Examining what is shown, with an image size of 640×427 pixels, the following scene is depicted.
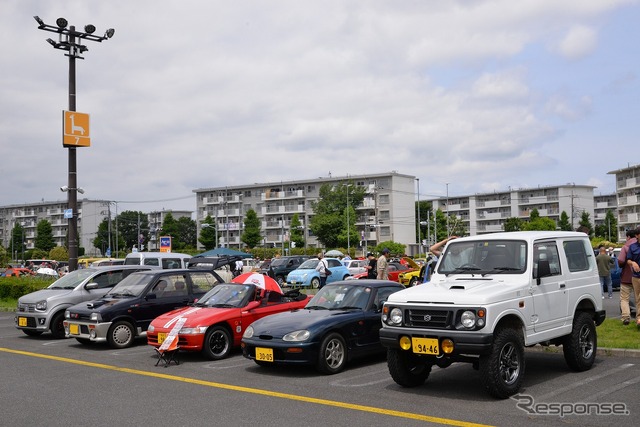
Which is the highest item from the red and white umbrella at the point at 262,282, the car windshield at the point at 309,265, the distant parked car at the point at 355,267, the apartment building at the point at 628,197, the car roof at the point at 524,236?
the apartment building at the point at 628,197

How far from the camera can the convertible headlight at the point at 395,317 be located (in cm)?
780

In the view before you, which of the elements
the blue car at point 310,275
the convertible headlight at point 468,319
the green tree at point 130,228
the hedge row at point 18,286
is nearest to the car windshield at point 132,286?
the convertible headlight at point 468,319

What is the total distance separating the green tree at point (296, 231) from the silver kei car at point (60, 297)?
75.3 metres

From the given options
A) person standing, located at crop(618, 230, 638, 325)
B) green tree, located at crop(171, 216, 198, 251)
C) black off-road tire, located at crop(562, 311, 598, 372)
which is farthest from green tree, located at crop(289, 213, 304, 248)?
black off-road tire, located at crop(562, 311, 598, 372)

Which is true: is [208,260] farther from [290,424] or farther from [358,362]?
[290,424]

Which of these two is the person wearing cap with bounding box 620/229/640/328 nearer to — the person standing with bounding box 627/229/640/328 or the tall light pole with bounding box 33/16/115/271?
the person standing with bounding box 627/229/640/328

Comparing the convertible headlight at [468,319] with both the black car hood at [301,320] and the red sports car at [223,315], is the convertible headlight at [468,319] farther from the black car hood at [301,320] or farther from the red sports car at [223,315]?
the red sports car at [223,315]

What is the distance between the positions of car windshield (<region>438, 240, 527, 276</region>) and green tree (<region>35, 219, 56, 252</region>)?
123m

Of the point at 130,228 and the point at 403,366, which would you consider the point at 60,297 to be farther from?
the point at 130,228

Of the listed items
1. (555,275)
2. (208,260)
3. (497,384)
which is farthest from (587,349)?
(208,260)

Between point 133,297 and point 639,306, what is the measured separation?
10212 mm

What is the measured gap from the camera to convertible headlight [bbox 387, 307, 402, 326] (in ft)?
25.6

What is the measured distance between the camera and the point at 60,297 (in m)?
14.8

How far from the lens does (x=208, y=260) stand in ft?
92.0
